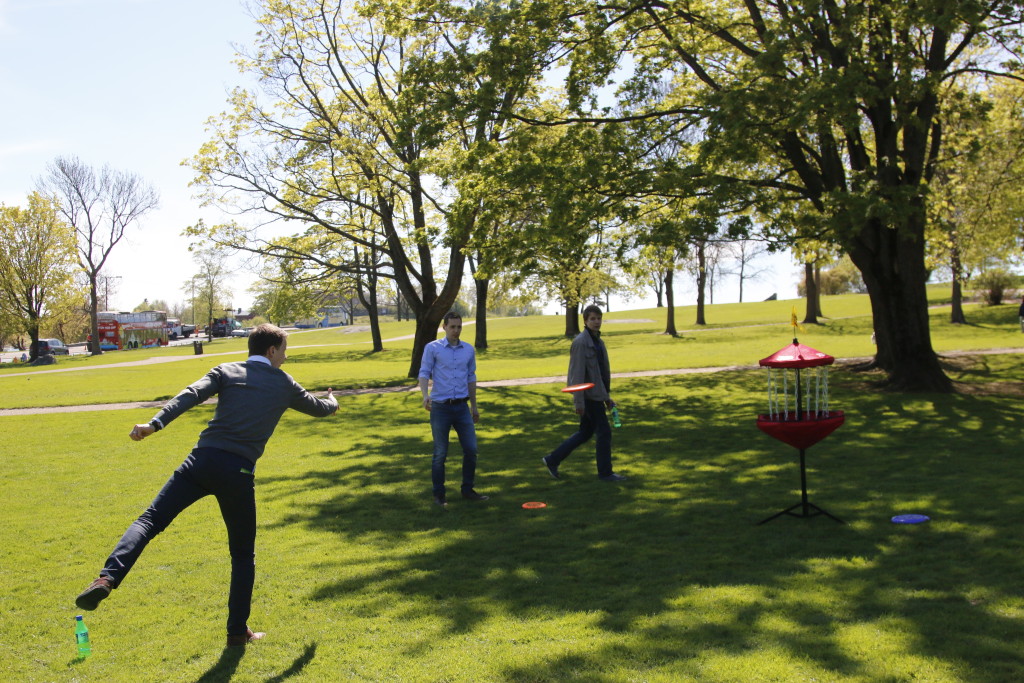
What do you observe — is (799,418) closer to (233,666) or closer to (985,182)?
(233,666)

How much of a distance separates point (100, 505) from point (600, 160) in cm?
1076

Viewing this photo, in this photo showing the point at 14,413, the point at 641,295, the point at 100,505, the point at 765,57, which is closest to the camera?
the point at 100,505

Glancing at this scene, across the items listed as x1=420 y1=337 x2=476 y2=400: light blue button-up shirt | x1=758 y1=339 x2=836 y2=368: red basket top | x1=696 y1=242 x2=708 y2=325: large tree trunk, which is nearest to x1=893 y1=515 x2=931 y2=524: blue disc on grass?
x1=758 y1=339 x2=836 y2=368: red basket top

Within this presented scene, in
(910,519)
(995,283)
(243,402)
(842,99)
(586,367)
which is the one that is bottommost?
(910,519)

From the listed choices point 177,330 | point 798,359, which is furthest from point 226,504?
point 177,330

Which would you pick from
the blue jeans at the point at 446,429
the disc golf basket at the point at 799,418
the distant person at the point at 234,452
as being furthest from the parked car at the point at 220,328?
the distant person at the point at 234,452

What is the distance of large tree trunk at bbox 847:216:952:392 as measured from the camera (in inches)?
672

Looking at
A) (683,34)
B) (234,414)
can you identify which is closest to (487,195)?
(683,34)

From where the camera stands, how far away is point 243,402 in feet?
17.2

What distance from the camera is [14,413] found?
21203 mm

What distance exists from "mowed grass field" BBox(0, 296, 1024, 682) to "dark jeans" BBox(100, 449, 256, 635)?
1.22 feet

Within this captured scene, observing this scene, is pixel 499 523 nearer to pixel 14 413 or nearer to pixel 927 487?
pixel 927 487

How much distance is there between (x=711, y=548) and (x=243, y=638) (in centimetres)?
377

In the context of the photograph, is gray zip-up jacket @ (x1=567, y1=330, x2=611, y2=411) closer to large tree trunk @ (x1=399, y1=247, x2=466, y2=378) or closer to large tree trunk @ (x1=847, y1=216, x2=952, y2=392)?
large tree trunk @ (x1=847, y1=216, x2=952, y2=392)
